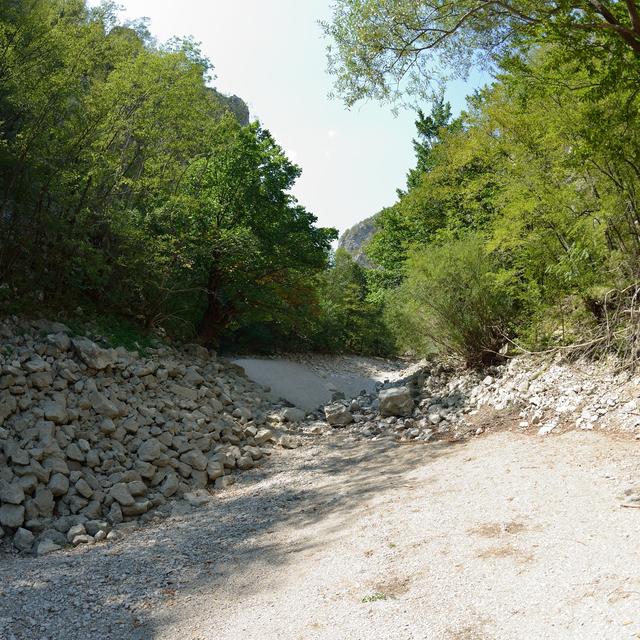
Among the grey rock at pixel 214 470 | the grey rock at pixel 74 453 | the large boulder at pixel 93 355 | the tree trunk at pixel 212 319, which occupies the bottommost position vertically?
the grey rock at pixel 214 470

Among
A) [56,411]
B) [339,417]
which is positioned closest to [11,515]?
[56,411]

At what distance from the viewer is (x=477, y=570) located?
11.3 feet

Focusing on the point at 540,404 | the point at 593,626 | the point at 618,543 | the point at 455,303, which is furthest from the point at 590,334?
the point at 593,626

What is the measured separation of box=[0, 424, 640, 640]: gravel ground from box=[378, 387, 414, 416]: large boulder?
3.34 meters

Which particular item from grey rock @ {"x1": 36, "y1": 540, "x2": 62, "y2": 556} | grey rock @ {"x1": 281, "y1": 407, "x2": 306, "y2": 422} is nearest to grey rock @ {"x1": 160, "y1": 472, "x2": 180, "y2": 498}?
grey rock @ {"x1": 36, "y1": 540, "x2": 62, "y2": 556}

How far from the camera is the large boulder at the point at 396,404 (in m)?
9.77

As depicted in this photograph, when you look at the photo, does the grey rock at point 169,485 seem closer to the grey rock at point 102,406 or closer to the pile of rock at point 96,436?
the pile of rock at point 96,436

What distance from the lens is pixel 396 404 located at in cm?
981

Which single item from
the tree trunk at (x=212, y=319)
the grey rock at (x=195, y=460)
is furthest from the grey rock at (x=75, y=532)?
the tree trunk at (x=212, y=319)

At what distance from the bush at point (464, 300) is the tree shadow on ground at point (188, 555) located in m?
3.80

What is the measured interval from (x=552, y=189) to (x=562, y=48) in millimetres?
2813

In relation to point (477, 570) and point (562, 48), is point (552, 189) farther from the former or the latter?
point (477, 570)

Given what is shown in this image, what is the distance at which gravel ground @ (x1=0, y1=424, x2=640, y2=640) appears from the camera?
2957 mm

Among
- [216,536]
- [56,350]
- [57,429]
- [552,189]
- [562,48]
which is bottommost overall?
[216,536]
